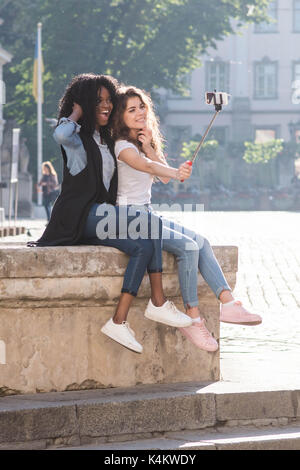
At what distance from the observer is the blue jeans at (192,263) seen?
19.2 ft


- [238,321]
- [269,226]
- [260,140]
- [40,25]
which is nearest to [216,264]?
[238,321]

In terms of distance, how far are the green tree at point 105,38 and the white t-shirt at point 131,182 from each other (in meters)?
36.1

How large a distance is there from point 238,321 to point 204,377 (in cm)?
37

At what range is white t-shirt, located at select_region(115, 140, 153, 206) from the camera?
6227 millimetres

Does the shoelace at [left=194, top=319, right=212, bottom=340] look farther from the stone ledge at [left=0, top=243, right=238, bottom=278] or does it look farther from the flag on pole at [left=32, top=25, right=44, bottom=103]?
the flag on pole at [left=32, top=25, right=44, bottom=103]

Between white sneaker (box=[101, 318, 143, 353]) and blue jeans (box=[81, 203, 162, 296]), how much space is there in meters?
0.18

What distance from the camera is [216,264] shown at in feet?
19.5

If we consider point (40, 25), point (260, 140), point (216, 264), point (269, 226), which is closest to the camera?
point (216, 264)

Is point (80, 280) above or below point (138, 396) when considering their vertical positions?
above

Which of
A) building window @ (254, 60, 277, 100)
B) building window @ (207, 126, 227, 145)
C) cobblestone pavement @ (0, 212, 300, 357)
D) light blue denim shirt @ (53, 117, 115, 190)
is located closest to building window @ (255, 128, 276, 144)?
building window @ (207, 126, 227, 145)

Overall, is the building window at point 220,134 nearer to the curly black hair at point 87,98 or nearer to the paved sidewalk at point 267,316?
the paved sidewalk at point 267,316
